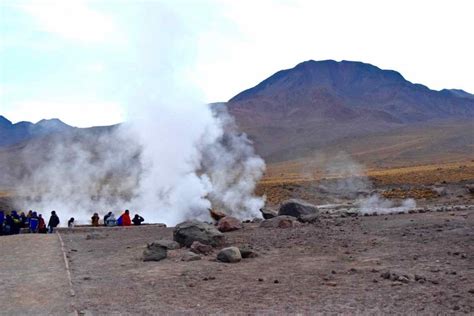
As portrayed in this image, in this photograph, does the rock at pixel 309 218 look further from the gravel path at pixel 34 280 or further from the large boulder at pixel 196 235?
the gravel path at pixel 34 280

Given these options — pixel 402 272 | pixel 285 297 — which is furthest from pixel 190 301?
pixel 402 272

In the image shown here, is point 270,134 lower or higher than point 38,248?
higher

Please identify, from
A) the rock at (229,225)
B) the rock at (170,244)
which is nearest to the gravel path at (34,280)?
the rock at (170,244)

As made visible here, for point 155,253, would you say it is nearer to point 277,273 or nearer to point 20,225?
point 277,273

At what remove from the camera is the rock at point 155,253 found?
645 inches

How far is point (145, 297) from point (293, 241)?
7.97m

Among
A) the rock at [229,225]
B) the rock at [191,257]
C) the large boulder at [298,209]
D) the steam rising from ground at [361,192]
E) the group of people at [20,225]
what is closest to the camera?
the rock at [191,257]

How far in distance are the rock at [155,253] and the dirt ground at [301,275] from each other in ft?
0.70

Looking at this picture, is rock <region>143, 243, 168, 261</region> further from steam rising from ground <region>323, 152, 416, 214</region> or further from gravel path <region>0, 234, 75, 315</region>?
steam rising from ground <region>323, 152, 416, 214</region>

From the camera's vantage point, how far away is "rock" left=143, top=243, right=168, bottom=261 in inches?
645

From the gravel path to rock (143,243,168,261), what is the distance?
2.26 m

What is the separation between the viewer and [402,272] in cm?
1263

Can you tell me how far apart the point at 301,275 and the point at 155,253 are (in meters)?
4.90

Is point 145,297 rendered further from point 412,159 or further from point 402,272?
point 412,159
